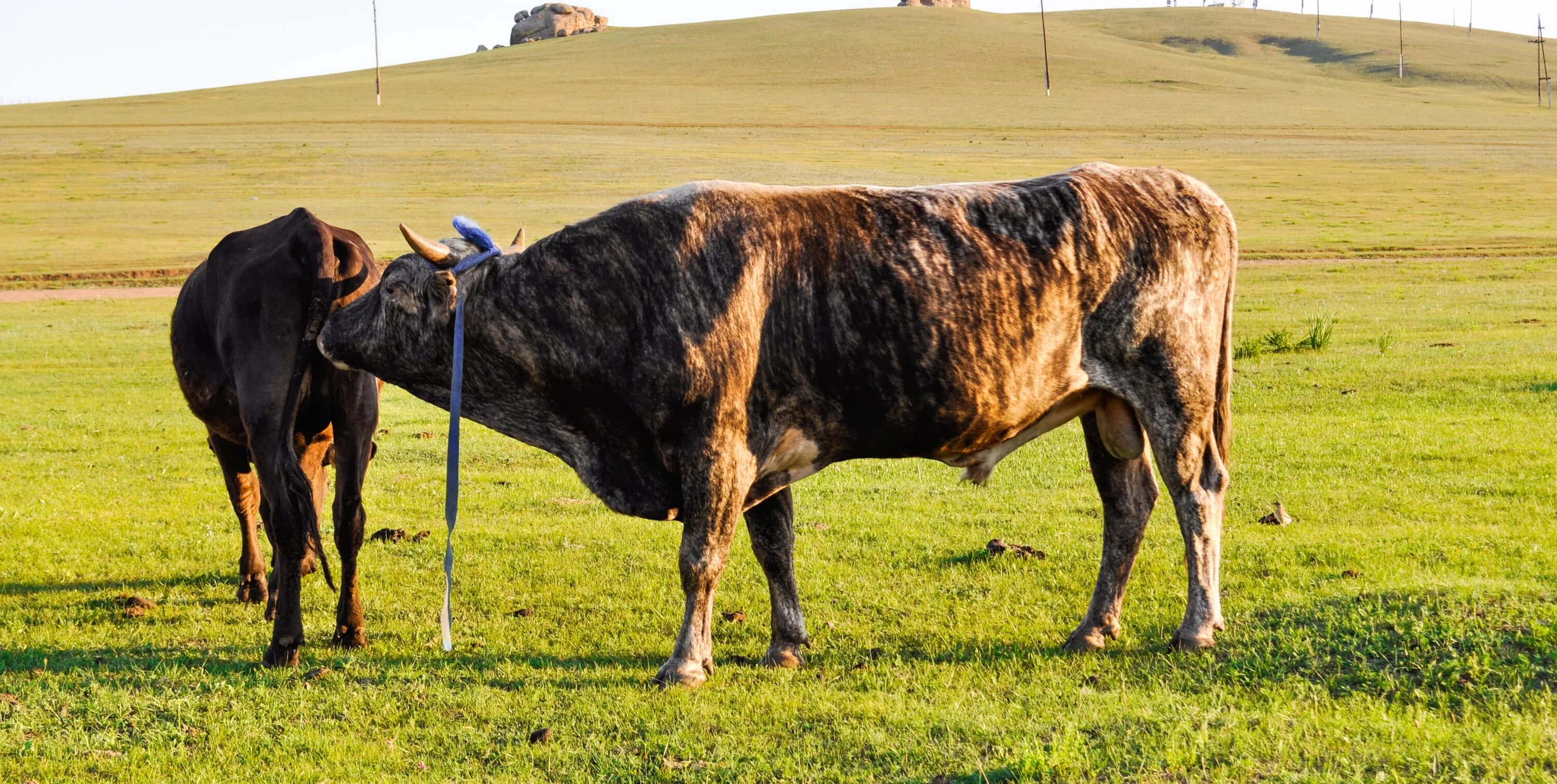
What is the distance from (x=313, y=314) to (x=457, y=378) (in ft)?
3.82

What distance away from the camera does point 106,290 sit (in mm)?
32531

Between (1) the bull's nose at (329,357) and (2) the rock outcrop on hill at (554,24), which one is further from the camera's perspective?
(2) the rock outcrop on hill at (554,24)

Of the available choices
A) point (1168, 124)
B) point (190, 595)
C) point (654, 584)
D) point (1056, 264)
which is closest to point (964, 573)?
point (654, 584)

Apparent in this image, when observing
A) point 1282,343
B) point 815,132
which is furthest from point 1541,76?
point 1282,343

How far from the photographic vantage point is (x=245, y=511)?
9.13 meters

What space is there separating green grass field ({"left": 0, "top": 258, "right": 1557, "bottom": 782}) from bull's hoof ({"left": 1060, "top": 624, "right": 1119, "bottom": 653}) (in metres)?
0.12

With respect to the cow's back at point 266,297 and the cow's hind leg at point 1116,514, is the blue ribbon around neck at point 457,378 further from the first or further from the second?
the cow's hind leg at point 1116,514

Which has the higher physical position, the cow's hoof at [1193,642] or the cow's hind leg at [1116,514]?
the cow's hind leg at [1116,514]

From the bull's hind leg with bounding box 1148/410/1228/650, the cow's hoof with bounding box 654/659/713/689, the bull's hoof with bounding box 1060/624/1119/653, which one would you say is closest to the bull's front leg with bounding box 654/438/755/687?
the cow's hoof with bounding box 654/659/713/689

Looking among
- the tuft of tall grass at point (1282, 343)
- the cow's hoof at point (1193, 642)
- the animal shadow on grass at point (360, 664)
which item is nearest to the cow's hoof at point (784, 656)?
the animal shadow on grass at point (360, 664)

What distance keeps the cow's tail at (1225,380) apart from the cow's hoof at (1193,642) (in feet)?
3.29

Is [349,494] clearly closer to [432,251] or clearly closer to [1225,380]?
[432,251]

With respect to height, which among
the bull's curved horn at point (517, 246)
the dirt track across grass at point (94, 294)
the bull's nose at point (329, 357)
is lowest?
the dirt track across grass at point (94, 294)

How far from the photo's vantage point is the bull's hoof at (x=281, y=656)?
7.38 metres
